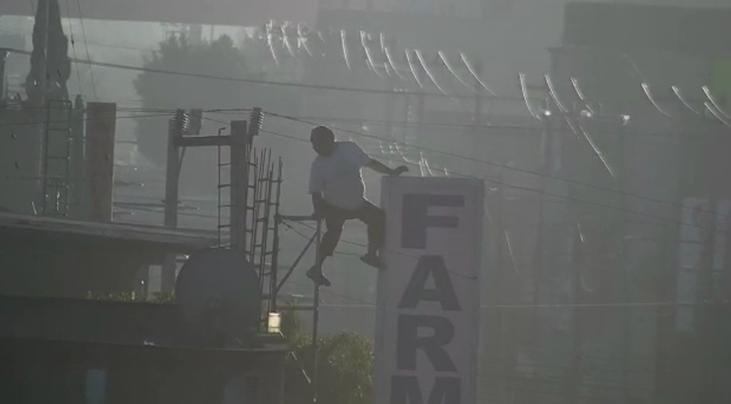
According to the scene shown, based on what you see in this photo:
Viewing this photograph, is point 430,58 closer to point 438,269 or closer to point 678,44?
point 678,44

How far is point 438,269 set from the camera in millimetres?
15047

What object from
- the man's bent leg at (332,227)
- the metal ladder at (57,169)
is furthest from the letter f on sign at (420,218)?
the metal ladder at (57,169)

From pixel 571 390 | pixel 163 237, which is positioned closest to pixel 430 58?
pixel 571 390

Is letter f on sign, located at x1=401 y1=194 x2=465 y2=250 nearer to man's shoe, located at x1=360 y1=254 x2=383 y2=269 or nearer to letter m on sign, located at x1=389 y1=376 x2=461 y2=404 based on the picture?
man's shoe, located at x1=360 y1=254 x2=383 y2=269

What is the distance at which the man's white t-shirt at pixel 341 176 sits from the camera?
49.5ft

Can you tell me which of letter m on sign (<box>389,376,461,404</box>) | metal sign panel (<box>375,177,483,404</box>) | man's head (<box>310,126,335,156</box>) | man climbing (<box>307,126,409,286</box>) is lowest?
letter m on sign (<box>389,376,461,404</box>)

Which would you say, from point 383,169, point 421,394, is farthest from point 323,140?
point 421,394

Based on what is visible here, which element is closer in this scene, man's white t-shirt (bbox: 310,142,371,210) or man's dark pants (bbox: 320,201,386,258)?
man's white t-shirt (bbox: 310,142,371,210)

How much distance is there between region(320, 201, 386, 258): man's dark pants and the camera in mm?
15203

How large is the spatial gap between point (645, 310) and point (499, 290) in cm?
493

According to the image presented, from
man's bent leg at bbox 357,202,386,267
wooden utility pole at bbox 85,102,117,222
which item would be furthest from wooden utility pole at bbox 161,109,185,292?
man's bent leg at bbox 357,202,386,267

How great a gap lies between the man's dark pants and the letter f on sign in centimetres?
24

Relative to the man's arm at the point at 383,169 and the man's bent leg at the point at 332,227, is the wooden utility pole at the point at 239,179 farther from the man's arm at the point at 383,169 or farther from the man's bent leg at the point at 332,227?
the man's arm at the point at 383,169

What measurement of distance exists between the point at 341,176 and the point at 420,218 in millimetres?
866
